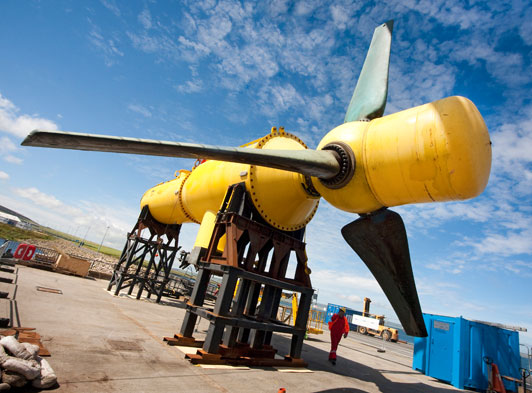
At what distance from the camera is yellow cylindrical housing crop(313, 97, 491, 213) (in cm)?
324

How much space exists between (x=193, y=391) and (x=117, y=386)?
1002mm

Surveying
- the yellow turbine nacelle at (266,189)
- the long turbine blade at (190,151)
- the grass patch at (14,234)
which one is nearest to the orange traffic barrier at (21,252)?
the yellow turbine nacelle at (266,189)

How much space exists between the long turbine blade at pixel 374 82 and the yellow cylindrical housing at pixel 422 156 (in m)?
0.66

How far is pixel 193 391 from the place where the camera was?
3893 millimetres

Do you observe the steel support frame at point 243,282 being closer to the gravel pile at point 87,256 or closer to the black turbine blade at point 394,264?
the black turbine blade at point 394,264

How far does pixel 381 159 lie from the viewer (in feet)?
12.7

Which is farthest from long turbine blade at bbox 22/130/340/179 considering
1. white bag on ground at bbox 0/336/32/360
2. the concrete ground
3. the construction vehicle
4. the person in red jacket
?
the construction vehicle

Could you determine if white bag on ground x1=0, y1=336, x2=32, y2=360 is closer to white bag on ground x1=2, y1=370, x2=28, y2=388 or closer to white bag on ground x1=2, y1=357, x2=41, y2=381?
white bag on ground x1=2, y1=357, x2=41, y2=381

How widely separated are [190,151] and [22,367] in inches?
121

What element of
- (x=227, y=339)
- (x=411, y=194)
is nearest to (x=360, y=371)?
(x=227, y=339)

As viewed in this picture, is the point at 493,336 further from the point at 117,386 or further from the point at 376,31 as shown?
the point at 117,386

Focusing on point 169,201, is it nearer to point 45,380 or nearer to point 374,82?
point 45,380

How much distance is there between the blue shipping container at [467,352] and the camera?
9492 mm

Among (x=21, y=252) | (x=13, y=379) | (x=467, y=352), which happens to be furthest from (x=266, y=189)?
(x=21, y=252)
